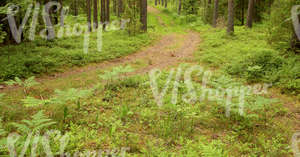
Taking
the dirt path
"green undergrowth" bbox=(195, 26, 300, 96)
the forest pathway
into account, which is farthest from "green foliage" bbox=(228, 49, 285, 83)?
the dirt path

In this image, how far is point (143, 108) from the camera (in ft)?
19.1

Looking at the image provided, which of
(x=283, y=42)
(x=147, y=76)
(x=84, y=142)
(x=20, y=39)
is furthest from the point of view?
(x=20, y=39)

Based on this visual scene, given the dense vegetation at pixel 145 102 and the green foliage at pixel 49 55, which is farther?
the green foliage at pixel 49 55

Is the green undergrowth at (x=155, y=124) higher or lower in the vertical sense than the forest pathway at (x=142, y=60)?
lower

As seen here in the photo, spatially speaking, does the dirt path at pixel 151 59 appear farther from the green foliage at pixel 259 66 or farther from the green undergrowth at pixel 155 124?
the green undergrowth at pixel 155 124

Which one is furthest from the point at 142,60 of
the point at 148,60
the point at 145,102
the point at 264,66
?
the point at 264,66

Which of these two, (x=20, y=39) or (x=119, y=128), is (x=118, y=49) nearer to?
(x=20, y=39)

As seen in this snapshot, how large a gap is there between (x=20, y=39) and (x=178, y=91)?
1156 centimetres

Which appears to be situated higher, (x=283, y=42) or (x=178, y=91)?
(x=283, y=42)

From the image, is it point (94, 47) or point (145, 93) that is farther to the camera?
point (94, 47)

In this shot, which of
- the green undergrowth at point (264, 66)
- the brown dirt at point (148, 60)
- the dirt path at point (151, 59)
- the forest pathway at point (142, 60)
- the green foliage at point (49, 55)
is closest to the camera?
the green undergrowth at point (264, 66)

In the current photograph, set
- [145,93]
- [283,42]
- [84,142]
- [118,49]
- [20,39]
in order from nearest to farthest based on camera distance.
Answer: [84,142], [145,93], [283,42], [20,39], [118,49]

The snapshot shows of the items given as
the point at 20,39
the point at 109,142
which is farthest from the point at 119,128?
the point at 20,39

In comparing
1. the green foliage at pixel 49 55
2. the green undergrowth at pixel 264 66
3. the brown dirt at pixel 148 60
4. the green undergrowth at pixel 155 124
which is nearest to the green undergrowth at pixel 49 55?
the green foliage at pixel 49 55
